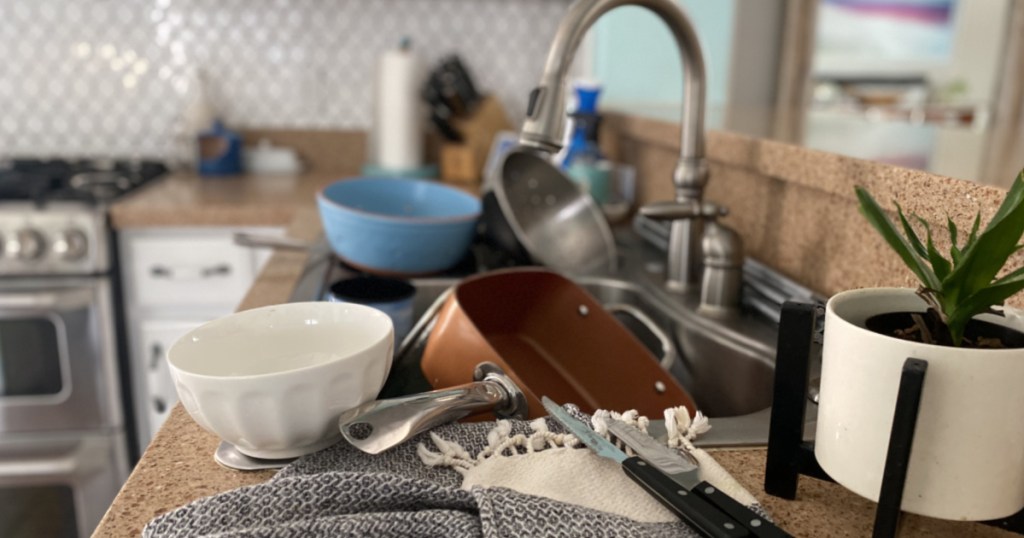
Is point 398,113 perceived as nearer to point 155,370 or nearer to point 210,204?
point 210,204

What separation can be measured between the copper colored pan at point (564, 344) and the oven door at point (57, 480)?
4.08ft

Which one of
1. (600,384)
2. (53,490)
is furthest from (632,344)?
(53,490)

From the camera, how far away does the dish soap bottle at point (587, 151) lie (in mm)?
1539

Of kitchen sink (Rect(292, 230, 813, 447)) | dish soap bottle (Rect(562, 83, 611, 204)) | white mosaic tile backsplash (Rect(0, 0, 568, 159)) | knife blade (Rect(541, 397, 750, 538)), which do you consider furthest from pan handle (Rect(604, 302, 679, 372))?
white mosaic tile backsplash (Rect(0, 0, 568, 159))

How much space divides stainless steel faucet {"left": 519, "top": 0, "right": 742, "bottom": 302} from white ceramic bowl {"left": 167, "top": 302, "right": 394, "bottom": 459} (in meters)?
0.32

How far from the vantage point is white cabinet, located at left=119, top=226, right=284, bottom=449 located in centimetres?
179

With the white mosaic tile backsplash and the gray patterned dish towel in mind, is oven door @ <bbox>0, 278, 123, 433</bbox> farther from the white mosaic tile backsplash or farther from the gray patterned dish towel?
the gray patterned dish towel

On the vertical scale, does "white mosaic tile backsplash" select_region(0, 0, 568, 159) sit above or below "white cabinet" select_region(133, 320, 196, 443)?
above

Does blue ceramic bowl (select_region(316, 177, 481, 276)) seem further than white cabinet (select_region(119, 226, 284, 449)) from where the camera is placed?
No

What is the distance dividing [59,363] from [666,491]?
166 cm

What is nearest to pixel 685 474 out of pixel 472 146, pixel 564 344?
pixel 564 344

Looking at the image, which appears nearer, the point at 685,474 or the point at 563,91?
the point at 685,474

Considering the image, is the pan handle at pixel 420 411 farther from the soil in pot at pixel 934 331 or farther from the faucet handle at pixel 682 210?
the faucet handle at pixel 682 210

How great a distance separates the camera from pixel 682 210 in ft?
3.29
